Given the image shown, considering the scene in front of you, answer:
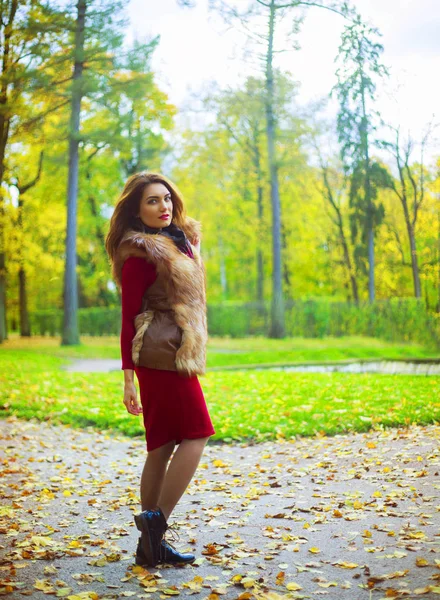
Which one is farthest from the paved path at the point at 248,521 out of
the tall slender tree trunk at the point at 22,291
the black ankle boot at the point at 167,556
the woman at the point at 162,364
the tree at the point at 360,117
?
the tall slender tree trunk at the point at 22,291

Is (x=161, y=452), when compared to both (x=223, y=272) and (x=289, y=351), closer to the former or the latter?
(x=289, y=351)

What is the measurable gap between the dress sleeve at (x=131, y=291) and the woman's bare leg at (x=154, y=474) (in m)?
0.38

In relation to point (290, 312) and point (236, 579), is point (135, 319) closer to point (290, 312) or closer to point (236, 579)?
point (236, 579)

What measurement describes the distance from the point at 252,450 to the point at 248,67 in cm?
1154

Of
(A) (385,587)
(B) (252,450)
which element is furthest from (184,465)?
(B) (252,450)

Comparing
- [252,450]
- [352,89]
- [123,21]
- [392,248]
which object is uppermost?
[123,21]

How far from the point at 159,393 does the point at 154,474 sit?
37cm

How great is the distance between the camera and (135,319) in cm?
281

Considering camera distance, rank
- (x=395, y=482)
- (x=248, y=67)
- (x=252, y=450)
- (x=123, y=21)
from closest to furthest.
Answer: (x=395, y=482)
(x=252, y=450)
(x=123, y=21)
(x=248, y=67)

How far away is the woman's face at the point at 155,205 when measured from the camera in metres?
2.97

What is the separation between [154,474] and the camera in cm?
285

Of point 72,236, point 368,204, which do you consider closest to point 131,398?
point 368,204

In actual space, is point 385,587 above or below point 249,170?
below

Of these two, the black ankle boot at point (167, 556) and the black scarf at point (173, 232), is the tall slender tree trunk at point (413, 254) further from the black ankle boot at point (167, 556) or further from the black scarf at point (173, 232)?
the black ankle boot at point (167, 556)
